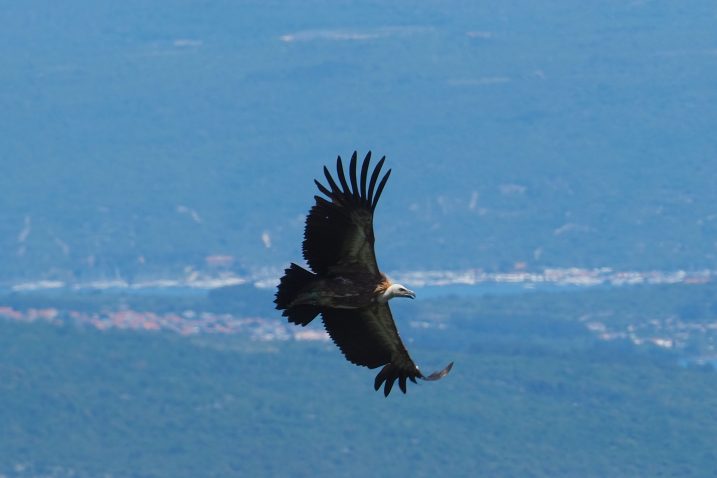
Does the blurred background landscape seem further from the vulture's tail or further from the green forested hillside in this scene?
the vulture's tail

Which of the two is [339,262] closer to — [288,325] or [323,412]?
[323,412]

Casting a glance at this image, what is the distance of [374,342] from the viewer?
833 inches

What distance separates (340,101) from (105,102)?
49.7 ft

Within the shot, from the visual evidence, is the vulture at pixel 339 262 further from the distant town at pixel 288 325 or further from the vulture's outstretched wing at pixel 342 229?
the distant town at pixel 288 325

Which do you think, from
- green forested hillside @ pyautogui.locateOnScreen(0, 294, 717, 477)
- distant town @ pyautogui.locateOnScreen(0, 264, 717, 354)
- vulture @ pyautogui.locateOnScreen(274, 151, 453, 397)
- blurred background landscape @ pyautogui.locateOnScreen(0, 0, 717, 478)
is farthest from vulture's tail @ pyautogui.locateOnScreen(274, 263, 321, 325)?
distant town @ pyautogui.locateOnScreen(0, 264, 717, 354)

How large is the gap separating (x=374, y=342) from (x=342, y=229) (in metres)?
1.19

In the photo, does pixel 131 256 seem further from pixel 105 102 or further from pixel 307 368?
pixel 307 368

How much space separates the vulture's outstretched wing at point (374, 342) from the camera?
2088 cm

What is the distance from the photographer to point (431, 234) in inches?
6117

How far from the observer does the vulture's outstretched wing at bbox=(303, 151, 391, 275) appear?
2030cm

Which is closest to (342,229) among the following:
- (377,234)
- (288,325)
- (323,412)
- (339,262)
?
(339,262)

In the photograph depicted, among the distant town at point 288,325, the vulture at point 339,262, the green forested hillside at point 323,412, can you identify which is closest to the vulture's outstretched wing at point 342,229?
the vulture at point 339,262

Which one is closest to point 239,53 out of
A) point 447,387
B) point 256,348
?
point 256,348

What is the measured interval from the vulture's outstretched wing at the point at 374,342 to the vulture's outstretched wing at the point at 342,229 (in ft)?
1.56
